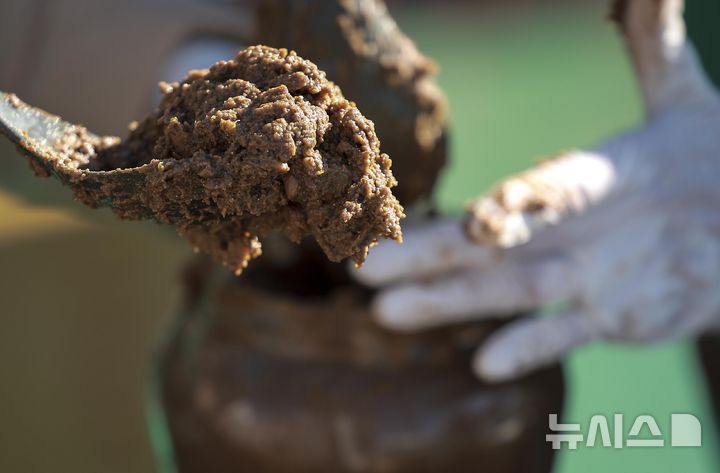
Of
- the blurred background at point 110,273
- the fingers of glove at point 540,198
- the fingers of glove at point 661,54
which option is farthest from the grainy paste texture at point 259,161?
the blurred background at point 110,273

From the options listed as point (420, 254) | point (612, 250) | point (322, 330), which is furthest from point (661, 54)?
point (322, 330)

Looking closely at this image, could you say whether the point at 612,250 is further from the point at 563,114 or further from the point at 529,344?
the point at 563,114

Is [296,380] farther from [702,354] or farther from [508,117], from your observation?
[508,117]

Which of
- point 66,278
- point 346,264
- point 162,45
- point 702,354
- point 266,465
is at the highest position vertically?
point 162,45

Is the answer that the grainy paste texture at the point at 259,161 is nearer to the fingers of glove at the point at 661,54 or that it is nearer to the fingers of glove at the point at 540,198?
the fingers of glove at the point at 540,198

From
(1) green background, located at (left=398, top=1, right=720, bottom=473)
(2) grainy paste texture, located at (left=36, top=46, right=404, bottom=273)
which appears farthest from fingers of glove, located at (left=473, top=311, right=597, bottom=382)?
(1) green background, located at (left=398, top=1, right=720, bottom=473)

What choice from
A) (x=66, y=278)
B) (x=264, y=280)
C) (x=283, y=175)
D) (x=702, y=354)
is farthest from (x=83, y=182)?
(x=66, y=278)
